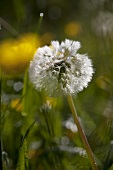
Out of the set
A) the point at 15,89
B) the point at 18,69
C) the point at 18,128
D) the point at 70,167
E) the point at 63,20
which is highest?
the point at 63,20

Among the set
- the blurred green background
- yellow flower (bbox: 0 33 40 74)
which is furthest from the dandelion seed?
yellow flower (bbox: 0 33 40 74)

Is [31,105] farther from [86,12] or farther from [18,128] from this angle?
[86,12]

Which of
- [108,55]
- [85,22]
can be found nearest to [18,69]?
[85,22]

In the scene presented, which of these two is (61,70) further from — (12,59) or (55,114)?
(12,59)

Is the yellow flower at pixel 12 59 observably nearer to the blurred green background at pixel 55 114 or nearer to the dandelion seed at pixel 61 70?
the blurred green background at pixel 55 114

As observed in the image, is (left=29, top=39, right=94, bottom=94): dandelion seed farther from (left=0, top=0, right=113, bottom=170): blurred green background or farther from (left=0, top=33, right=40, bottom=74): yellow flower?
(left=0, top=33, right=40, bottom=74): yellow flower

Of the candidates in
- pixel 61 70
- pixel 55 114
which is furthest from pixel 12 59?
pixel 61 70
